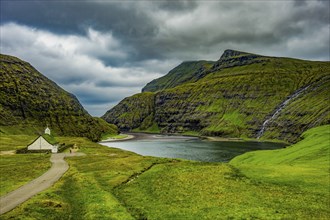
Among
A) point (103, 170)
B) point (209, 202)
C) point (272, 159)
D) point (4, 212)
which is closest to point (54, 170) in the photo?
point (103, 170)

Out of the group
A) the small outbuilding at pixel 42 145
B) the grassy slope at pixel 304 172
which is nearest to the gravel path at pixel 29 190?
the grassy slope at pixel 304 172

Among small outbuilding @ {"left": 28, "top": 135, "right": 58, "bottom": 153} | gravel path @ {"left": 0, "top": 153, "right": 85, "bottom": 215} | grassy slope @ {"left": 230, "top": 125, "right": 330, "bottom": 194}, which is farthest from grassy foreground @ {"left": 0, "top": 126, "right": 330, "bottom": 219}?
small outbuilding @ {"left": 28, "top": 135, "right": 58, "bottom": 153}

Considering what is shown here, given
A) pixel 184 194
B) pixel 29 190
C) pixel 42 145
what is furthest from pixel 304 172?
pixel 42 145

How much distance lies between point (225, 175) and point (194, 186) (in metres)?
11.8

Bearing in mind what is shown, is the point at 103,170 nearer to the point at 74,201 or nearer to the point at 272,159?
the point at 74,201

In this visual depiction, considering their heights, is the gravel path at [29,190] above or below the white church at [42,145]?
below

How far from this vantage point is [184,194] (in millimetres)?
46844

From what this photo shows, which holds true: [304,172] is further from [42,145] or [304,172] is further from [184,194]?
[42,145]

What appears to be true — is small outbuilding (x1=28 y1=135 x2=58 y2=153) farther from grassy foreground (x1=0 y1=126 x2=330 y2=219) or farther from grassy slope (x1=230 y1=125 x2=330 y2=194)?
grassy slope (x1=230 y1=125 x2=330 y2=194)

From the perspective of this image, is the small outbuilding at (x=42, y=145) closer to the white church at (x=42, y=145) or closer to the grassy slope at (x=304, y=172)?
the white church at (x=42, y=145)

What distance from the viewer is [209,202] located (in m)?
42.2

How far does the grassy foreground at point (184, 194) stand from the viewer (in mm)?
36906

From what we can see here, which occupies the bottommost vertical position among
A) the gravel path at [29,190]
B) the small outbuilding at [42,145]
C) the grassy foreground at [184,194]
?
the grassy foreground at [184,194]

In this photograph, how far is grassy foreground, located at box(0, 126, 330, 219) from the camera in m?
36.9
